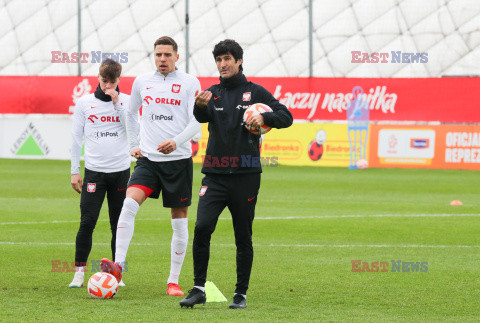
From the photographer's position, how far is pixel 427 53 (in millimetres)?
30688

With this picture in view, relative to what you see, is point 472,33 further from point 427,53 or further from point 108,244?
point 108,244

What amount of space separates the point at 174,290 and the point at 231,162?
4.48 ft

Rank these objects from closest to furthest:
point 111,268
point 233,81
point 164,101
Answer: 1. point 233,81
2. point 111,268
3. point 164,101

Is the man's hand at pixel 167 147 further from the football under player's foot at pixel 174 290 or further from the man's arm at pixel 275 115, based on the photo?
the football under player's foot at pixel 174 290

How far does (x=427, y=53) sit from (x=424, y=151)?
6.53m

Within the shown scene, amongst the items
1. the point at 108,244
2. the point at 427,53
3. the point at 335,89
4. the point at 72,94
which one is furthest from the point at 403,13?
the point at 108,244

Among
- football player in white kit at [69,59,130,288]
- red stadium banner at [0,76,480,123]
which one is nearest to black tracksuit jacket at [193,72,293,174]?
football player in white kit at [69,59,130,288]

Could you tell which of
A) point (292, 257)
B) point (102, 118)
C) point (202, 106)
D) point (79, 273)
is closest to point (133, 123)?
point (102, 118)

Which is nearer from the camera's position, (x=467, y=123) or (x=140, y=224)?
(x=140, y=224)

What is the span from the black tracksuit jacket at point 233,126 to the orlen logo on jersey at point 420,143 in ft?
63.7

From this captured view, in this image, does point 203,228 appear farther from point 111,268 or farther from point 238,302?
point 111,268

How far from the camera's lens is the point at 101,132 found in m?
7.91

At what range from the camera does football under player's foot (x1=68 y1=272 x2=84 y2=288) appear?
24.6 feet

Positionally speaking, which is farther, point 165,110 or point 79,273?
point 79,273
